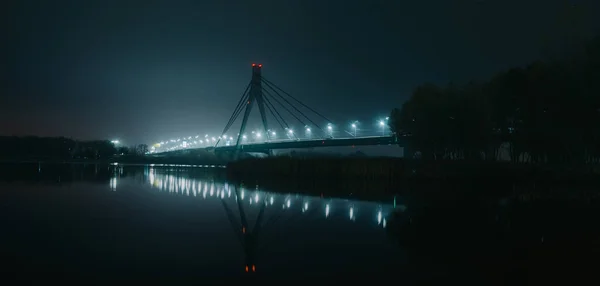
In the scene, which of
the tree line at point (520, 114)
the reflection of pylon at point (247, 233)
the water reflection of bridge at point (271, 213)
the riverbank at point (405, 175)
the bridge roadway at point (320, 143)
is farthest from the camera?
the bridge roadway at point (320, 143)

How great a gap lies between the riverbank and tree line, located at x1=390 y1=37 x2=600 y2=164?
284cm

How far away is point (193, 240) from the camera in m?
13.6

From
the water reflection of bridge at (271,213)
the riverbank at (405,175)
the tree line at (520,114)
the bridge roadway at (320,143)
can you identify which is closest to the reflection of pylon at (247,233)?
the water reflection of bridge at (271,213)

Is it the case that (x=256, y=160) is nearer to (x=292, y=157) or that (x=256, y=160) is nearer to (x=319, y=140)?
(x=292, y=157)

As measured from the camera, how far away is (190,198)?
84.5 ft

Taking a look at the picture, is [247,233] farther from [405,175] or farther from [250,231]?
[405,175]

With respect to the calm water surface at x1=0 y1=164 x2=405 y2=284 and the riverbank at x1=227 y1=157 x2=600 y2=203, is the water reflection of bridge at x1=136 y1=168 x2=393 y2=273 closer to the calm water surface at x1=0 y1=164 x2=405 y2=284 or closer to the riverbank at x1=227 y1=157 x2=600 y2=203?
the calm water surface at x1=0 y1=164 x2=405 y2=284

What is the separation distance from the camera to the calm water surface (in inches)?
405

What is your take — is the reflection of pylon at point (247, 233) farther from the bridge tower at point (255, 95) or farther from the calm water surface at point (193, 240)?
the bridge tower at point (255, 95)

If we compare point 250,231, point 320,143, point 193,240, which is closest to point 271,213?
point 250,231

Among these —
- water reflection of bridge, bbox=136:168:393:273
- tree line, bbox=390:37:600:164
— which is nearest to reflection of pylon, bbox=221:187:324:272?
water reflection of bridge, bbox=136:168:393:273

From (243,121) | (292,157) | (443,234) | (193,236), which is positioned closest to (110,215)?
(193,236)

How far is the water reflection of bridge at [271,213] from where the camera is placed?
13.8 meters

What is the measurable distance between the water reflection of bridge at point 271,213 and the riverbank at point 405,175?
243 inches
